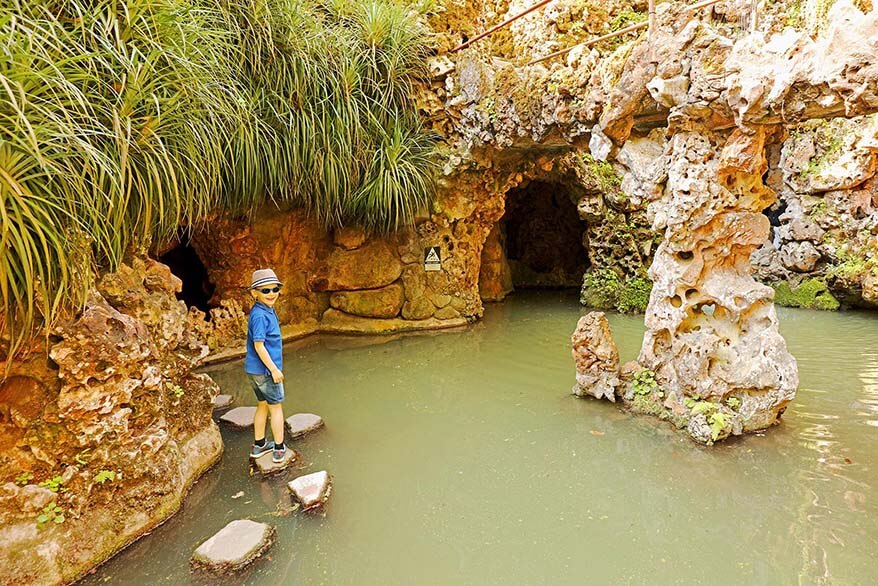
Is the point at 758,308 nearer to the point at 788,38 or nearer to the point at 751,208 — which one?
the point at 751,208

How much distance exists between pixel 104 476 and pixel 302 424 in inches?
56.1

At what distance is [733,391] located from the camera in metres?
3.42

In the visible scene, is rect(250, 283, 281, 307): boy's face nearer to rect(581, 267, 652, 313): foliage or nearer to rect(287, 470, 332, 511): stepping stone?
rect(287, 470, 332, 511): stepping stone

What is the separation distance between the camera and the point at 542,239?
12.0 meters

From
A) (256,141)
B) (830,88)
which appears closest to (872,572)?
(830,88)

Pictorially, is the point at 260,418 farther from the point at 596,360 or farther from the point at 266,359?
the point at 596,360

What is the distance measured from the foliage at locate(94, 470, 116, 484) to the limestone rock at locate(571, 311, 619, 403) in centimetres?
358

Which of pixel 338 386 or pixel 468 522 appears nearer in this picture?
pixel 468 522

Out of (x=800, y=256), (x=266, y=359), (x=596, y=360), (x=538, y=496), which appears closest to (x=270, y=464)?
(x=266, y=359)

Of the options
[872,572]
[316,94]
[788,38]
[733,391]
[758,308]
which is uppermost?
[316,94]

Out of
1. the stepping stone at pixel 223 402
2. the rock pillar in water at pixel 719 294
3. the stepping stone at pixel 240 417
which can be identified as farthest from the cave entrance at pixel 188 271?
the rock pillar in water at pixel 719 294

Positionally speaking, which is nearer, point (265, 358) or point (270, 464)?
point (265, 358)

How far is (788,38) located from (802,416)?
2927 mm

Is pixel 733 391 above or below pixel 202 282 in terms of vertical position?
below
